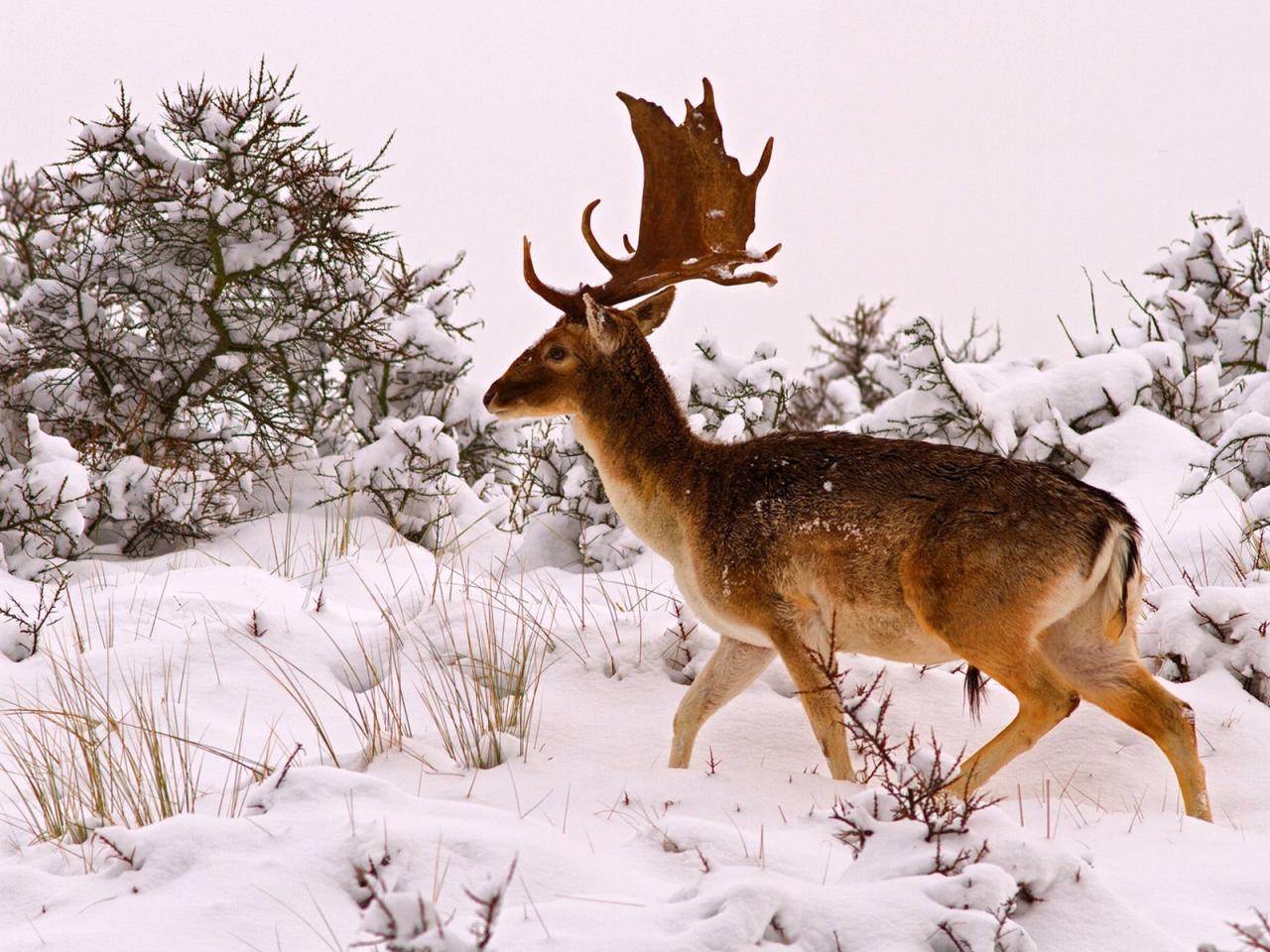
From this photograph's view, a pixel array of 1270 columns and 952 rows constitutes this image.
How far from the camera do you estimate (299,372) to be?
1190 centimetres

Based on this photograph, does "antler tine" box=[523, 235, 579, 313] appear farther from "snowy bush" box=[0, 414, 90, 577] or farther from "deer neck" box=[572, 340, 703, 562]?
"snowy bush" box=[0, 414, 90, 577]

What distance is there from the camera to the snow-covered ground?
3289mm

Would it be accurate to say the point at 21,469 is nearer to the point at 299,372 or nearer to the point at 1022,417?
the point at 299,372

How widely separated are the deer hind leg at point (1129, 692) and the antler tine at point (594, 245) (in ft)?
9.31

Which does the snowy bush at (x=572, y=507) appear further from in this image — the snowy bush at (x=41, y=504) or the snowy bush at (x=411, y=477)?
the snowy bush at (x=41, y=504)

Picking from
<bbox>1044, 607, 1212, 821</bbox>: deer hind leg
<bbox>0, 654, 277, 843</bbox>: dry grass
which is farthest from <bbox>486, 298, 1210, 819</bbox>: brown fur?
<bbox>0, 654, 277, 843</bbox>: dry grass

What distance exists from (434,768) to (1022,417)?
6.58 meters

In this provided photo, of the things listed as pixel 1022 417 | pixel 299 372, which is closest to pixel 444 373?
pixel 299 372

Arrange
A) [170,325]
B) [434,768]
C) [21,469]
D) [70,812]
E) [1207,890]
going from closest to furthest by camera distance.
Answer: [1207,890] → [70,812] → [434,768] → [21,469] → [170,325]

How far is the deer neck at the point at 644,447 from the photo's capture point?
594 centimetres

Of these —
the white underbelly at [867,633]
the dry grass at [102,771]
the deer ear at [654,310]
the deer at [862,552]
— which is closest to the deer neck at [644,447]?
the deer at [862,552]

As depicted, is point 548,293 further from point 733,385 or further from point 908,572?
point 733,385

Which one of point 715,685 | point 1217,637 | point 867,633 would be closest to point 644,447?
point 715,685

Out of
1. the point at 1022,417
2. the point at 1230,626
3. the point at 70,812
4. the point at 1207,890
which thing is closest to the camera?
the point at 1207,890
